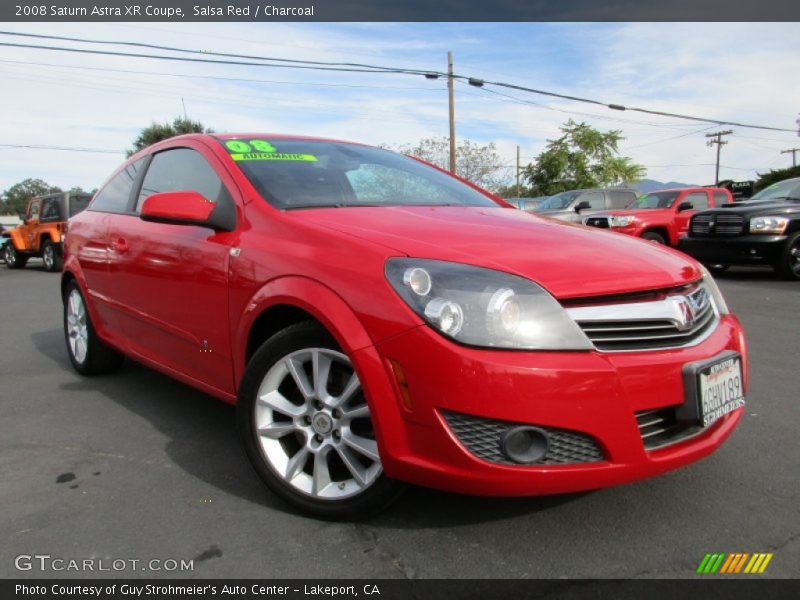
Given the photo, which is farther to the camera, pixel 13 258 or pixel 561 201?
pixel 13 258

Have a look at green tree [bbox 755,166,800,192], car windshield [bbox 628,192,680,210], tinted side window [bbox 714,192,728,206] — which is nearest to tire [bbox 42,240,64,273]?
car windshield [bbox 628,192,680,210]

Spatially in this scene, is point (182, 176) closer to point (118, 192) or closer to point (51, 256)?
point (118, 192)

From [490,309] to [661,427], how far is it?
28.7 inches

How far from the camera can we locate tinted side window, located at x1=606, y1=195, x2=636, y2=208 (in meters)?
13.7

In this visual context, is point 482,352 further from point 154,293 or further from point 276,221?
point 154,293

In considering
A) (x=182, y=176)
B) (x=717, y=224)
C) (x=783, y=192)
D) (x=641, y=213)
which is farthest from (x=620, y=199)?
(x=182, y=176)

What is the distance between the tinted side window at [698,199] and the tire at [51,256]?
14376mm

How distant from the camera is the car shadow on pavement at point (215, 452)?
2.39 meters

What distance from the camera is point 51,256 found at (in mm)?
15539

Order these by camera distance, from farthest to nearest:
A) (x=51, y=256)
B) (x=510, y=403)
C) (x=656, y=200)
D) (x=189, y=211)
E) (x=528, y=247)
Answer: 1. (x=51, y=256)
2. (x=656, y=200)
3. (x=189, y=211)
4. (x=528, y=247)
5. (x=510, y=403)

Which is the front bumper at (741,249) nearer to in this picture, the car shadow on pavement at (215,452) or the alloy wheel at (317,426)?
the car shadow on pavement at (215,452)

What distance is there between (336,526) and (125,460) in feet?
4.12

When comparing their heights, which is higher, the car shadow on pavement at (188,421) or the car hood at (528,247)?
the car hood at (528,247)

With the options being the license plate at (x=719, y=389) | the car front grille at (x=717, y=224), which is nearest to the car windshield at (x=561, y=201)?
the car front grille at (x=717, y=224)
